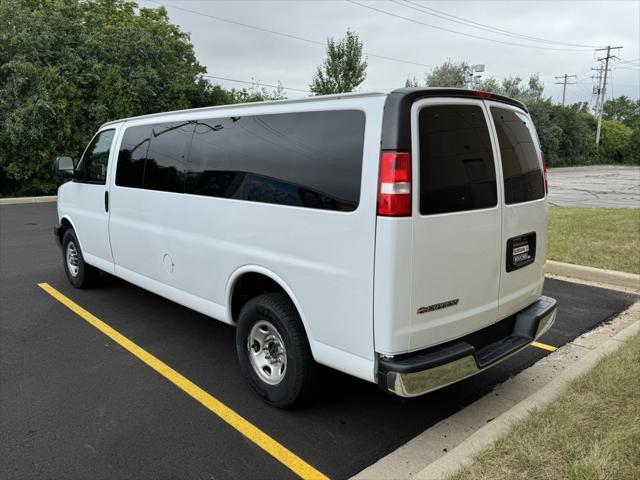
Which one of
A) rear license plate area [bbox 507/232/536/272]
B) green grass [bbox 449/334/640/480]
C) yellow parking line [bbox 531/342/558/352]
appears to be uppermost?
rear license plate area [bbox 507/232/536/272]

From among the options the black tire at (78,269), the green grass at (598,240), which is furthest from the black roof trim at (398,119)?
the green grass at (598,240)

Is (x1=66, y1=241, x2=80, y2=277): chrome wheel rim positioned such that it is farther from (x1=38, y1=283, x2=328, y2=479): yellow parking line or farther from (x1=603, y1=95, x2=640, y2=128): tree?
(x1=603, y1=95, x2=640, y2=128): tree

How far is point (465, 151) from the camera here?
297 cm

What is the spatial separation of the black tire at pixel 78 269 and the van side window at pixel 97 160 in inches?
34.2

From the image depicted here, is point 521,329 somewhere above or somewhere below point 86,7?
below

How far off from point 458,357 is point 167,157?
2.91 meters

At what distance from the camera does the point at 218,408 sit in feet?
11.5

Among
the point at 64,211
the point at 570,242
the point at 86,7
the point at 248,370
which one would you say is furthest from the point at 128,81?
the point at 248,370

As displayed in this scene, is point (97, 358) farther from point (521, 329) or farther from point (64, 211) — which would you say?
point (521, 329)

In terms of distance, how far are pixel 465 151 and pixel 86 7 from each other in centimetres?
2325

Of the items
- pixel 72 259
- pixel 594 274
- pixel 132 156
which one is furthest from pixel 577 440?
pixel 72 259

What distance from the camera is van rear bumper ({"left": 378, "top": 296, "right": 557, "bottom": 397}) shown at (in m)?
2.66

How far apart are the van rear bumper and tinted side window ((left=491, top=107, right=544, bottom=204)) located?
0.85m

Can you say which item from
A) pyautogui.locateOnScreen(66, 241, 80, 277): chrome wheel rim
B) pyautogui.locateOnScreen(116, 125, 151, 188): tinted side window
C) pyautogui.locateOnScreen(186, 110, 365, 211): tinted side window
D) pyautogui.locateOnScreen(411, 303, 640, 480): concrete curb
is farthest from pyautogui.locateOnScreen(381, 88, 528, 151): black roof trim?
pyautogui.locateOnScreen(66, 241, 80, 277): chrome wheel rim
